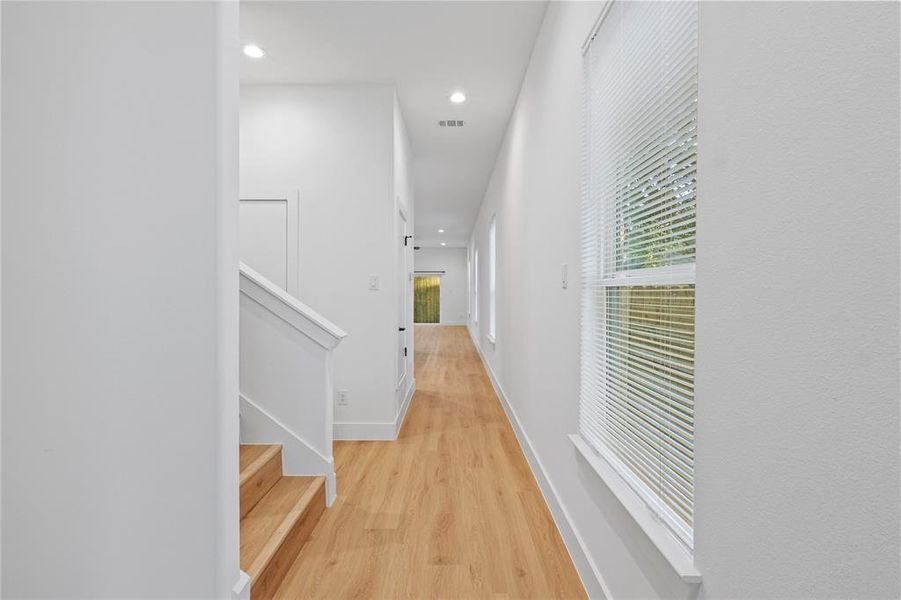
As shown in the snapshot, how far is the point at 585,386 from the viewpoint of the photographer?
1.74 m

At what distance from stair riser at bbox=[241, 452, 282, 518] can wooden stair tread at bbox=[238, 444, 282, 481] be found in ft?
0.10

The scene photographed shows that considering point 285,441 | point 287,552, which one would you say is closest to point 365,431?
point 285,441

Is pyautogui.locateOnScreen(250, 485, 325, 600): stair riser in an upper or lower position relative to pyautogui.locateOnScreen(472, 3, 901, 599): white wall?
lower

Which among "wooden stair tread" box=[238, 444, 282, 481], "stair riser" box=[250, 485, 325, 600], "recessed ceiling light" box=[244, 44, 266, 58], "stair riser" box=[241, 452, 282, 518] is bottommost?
"stair riser" box=[250, 485, 325, 600]

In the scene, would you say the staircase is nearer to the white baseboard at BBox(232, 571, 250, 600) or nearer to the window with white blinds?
the white baseboard at BBox(232, 571, 250, 600)

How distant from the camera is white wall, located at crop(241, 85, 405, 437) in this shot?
338 cm

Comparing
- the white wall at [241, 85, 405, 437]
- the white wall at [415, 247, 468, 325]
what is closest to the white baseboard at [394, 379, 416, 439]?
the white wall at [241, 85, 405, 437]

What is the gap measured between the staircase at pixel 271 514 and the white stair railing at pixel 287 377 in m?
0.09

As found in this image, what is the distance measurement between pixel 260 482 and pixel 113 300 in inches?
50.1

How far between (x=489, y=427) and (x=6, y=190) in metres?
3.35

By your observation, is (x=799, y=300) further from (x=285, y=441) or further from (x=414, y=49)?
(x=414, y=49)

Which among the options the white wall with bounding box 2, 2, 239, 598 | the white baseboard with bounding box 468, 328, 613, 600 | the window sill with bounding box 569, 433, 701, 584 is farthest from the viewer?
the white baseboard with bounding box 468, 328, 613, 600

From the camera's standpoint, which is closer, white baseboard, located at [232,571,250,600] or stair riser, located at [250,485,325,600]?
→ white baseboard, located at [232,571,250,600]

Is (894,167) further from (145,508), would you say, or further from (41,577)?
(41,577)
